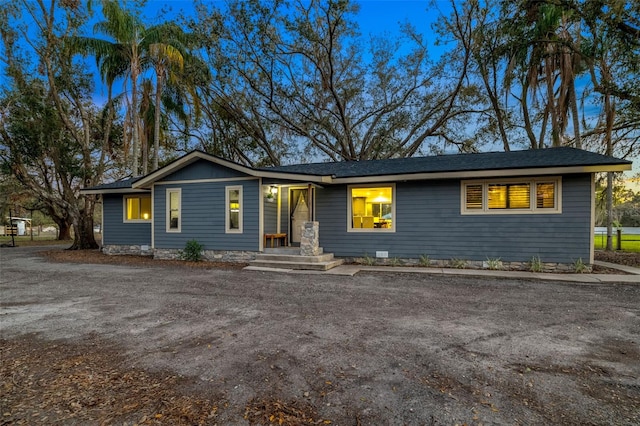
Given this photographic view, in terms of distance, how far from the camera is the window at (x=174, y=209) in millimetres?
10555

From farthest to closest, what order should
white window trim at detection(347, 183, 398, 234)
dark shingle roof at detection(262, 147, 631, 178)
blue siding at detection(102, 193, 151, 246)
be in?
blue siding at detection(102, 193, 151, 246)
white window trim at detection(347, 183, 398, 234)
dark shingle roof at detection(262, 147, 631, 178)

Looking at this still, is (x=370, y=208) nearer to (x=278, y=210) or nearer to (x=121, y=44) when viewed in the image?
(x=278, y=210)

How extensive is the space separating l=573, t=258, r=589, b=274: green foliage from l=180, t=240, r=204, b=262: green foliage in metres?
10.2

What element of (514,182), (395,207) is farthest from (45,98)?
(514,182)

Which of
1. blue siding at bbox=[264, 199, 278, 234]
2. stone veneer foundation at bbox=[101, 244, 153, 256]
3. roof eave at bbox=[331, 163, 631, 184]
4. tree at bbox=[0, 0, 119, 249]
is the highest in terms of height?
tree at bbox=[0, 0, 119, 249]

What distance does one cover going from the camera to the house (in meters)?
7.81

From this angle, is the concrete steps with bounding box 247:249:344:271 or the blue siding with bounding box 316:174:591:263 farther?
the concrete steps with bounding box 247:249:344:271

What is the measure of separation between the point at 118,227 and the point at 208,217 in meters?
4.85

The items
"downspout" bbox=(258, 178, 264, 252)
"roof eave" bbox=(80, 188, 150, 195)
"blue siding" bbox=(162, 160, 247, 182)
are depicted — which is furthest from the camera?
"roof eave" bbox=(80, 188, 150, 195)

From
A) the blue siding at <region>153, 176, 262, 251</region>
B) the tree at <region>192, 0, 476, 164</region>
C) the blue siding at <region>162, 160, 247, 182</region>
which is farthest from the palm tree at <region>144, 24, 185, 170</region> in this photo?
the blue siding at <region>153, 176, 262, 251</region>

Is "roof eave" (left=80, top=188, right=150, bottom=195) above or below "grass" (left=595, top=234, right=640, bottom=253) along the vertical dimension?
above

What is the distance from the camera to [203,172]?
10.2m

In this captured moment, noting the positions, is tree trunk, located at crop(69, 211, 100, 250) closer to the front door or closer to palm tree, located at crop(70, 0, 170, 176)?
palm tree, located at crop(70, 0, 170, 176)

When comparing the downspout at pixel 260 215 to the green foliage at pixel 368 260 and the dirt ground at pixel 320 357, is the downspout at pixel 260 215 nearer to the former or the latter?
the green foliage at pixel 368 260
